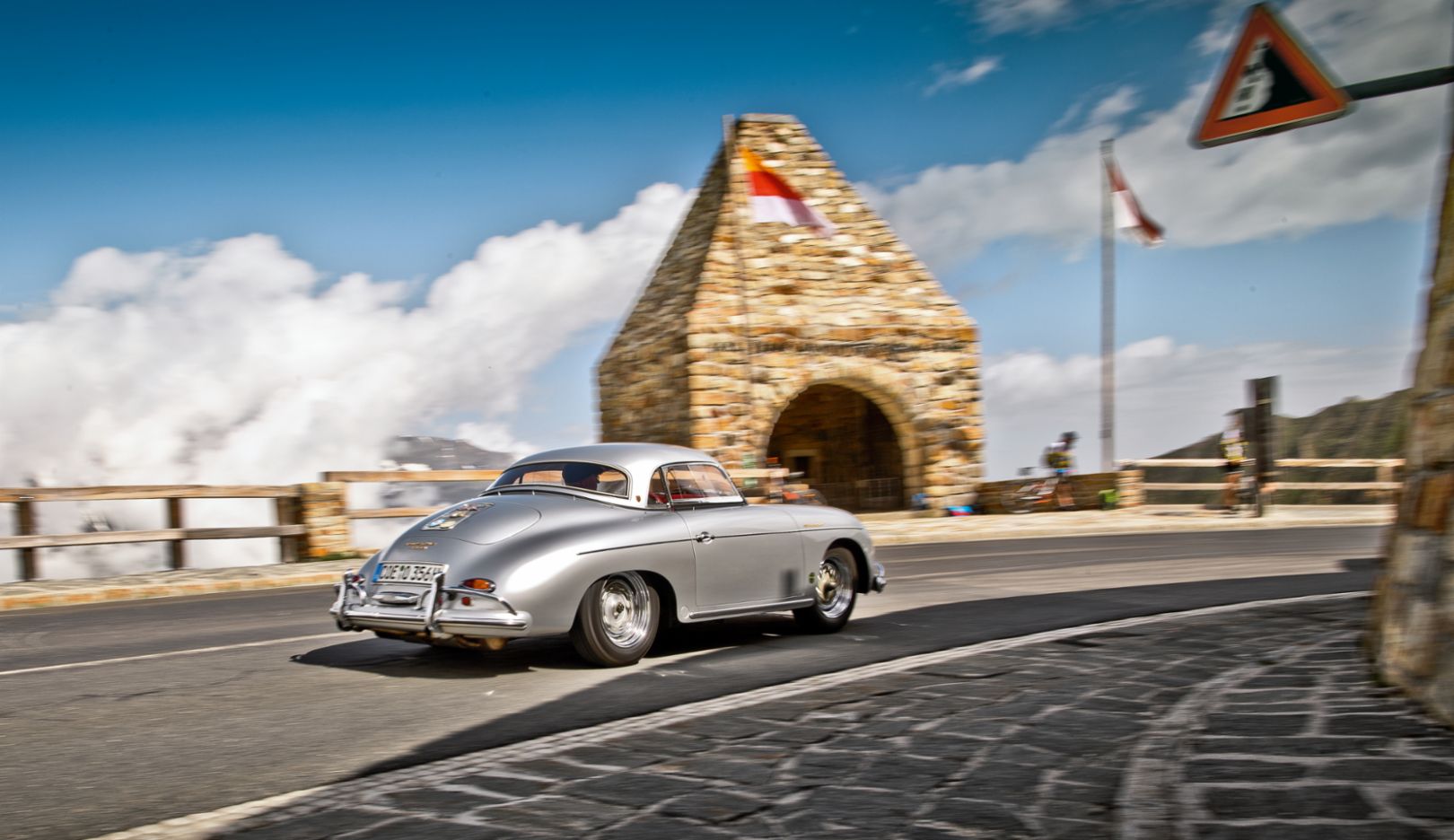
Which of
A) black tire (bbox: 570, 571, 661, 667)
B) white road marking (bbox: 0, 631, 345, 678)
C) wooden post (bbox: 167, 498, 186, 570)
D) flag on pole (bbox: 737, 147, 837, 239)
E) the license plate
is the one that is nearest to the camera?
the license plate

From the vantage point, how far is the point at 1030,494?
25203 millimetres

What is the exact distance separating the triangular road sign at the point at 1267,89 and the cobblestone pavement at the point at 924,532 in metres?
12.1

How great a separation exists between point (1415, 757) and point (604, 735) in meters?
3.06

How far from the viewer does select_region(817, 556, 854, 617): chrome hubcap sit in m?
8.30

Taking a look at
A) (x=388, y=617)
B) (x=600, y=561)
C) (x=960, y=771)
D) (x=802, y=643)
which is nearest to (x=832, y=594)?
(x=802, y=643)

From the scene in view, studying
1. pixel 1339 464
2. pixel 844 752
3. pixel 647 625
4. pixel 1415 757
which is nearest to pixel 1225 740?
pixel 1415 757

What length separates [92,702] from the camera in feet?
19.0

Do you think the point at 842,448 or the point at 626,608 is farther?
the point at 842,448

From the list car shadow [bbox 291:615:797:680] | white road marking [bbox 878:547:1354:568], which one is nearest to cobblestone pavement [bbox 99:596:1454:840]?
car shadow [bbox 291:615:797:680]

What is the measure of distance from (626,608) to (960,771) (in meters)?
3.09

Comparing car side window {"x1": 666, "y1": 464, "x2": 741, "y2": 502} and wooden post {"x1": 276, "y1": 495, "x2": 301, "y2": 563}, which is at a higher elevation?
car side window {"x1": 666, "y1": 464, "x2": 741, "y2": 502}

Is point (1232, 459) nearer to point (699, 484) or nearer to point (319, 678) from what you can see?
point (699, 484)

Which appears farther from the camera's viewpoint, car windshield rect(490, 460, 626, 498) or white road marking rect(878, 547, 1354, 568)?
white road marking rect(878, 547, 1354, 568)

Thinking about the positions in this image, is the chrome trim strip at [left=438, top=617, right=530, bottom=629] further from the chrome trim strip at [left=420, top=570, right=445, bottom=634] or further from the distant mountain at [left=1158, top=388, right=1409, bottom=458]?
the distant mountain at [left=1158, top=388, right=1409, bottom=458]
